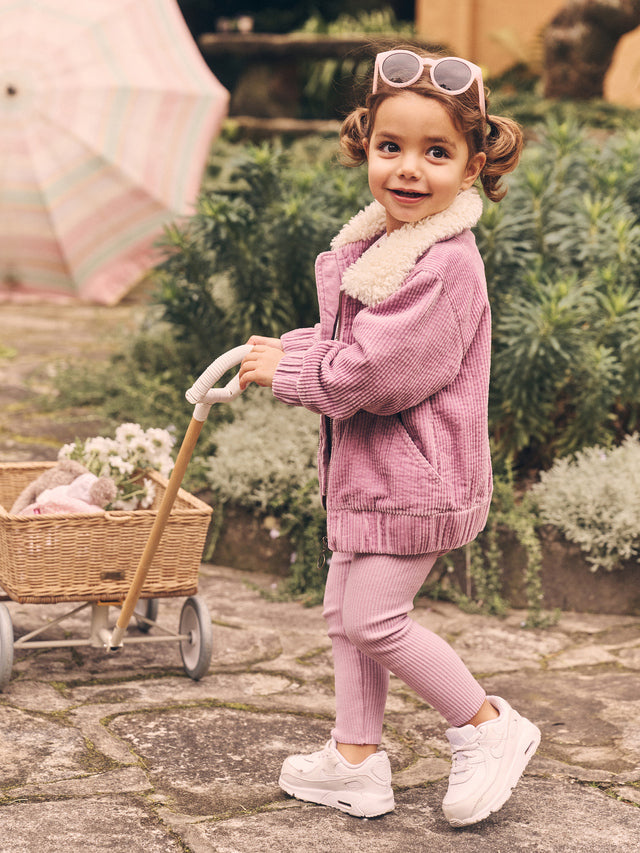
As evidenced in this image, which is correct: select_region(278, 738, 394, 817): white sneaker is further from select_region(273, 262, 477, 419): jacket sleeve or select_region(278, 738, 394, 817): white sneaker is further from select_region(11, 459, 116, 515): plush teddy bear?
select_region(11, 459, 116, 515): plush teddy bear

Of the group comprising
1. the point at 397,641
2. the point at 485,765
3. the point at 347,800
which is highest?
the point at 397,641

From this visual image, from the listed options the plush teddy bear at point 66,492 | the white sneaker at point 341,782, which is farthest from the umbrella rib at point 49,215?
the white sneaker at point 341,782

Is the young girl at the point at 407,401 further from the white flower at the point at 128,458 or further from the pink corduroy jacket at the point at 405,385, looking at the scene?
the white flower at the point at 128,458

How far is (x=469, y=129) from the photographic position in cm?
236

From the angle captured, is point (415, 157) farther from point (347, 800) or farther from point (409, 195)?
point (347, 800)

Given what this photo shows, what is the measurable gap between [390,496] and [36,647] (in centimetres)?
130

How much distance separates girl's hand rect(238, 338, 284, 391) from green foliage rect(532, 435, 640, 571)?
Result: 1755 mm

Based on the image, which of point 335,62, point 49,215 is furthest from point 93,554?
point 335,62

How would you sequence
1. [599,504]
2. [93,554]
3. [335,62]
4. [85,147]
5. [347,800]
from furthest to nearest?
1. [335,62]
2. [85,147]
3. [599,504]
4. [93,554]
5. [347,800]

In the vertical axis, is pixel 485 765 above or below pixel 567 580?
below

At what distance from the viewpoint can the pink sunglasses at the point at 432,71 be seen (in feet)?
7.53

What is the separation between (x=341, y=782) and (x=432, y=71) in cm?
155

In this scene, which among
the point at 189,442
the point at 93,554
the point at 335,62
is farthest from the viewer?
the point at 335,62

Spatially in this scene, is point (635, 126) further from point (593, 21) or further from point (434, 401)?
point (434, 401)
